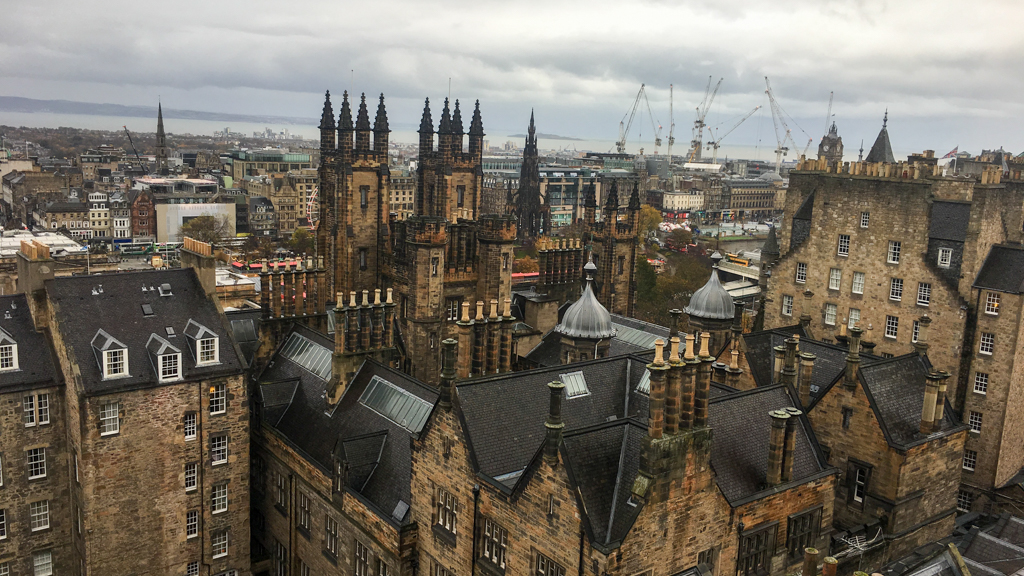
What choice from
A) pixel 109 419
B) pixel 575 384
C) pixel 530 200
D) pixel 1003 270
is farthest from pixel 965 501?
pixel 530 200

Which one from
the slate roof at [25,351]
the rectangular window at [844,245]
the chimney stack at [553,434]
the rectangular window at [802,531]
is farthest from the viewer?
the rectangular window at [844,245]

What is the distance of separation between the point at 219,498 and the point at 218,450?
117 inches

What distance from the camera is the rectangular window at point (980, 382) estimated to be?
177 ft

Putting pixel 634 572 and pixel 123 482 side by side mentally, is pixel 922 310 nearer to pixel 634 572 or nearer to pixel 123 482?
pixel 634 572

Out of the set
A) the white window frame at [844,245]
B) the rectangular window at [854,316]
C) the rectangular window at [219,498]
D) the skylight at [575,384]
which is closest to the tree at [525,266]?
the white window frame at [844,245]

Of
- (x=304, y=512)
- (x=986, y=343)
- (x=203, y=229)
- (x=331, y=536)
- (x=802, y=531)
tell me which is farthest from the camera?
(x=203, y=229)

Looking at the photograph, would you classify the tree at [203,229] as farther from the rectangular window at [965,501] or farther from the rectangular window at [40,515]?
the rectangular window at [965,501]

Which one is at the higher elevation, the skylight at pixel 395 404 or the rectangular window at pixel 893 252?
the rectangular window at pixel 893 252

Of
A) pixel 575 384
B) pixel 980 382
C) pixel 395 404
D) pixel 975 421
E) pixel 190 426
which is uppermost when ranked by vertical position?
pixel 575 384

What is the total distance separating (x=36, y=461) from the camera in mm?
43531

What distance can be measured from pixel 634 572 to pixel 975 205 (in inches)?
1525

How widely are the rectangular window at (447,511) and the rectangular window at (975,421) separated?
40614 millimetres

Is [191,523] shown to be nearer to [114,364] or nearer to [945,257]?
[114,364]

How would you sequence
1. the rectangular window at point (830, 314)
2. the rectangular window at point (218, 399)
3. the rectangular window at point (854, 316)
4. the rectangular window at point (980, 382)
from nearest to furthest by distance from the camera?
the rectangular window at point (218, 399) → the rectangular window at point (980, 382) → the rectangular window at point (854, 316) → the rectangular window at point (830, 314)
